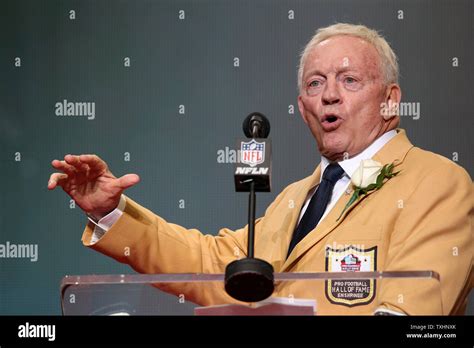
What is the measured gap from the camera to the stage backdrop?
3061 millimetres

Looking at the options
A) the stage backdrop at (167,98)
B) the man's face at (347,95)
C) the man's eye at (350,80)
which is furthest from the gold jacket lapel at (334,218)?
the stage backdrop at (167,98)

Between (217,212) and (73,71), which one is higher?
(73,71)

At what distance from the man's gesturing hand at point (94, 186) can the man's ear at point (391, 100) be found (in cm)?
80

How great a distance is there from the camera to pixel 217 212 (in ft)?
10.1

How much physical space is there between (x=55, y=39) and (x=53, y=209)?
527mm

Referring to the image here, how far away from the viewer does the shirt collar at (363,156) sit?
8.90 ft

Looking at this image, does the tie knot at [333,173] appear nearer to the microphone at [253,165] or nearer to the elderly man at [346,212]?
the elderly man at [346,212]

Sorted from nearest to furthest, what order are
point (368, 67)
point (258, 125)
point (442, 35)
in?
point (258, 125)
point (368, 67)
point (442, 35)

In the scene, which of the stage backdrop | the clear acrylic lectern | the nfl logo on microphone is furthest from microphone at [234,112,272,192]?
the stage backdrop

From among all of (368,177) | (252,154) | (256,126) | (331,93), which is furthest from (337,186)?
(252,154)
